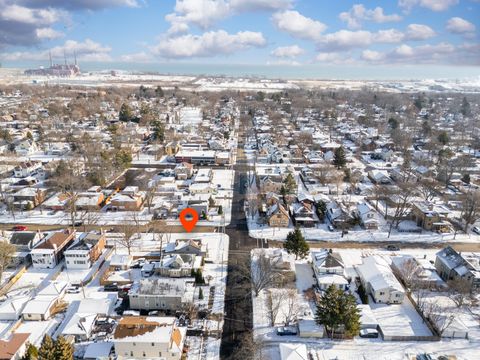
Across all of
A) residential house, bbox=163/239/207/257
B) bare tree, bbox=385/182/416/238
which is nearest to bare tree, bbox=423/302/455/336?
bare tree, bbox=385/182/416/238

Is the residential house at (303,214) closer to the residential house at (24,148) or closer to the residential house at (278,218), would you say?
the residential house at (278,218)

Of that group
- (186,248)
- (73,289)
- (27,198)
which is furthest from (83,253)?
(27,198)

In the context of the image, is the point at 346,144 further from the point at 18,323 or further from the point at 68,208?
the point at 18,323

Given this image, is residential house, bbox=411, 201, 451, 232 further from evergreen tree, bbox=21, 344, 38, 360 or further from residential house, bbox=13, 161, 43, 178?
residential house, bbox=13, 161, 43, 178

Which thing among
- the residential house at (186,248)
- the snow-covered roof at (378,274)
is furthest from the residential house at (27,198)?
the snow-covered roof at (378,274)

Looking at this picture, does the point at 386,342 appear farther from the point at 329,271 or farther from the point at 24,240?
the point at 24,240

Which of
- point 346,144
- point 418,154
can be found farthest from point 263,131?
point 418,154
